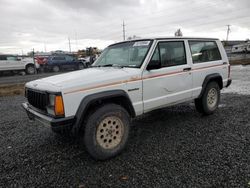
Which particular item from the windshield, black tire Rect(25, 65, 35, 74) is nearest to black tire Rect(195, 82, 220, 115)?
the windshield

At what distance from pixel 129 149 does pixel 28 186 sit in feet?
5.32

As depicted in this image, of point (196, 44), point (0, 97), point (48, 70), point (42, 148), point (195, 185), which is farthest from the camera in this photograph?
point (48, 70)

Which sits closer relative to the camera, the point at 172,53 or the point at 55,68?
the point at 172,53

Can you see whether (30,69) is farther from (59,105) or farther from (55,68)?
(59,105)

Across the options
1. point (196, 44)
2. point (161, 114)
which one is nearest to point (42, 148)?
point (161, 114)

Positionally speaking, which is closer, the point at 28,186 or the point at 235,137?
the point at 28,186

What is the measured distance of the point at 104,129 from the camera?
3.21 meters

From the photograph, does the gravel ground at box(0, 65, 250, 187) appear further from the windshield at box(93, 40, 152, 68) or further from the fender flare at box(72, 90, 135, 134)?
the windshield at box(93, 40, 152, 68)

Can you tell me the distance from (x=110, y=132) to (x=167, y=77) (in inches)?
61.3

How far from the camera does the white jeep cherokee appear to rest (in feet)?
9.61

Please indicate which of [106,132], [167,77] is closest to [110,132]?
[106,132]

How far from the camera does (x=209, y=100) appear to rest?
5.14 meters

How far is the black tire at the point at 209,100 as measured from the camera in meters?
4.93

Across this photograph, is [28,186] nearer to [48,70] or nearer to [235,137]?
[235,137]
